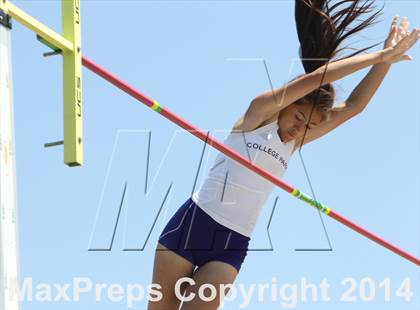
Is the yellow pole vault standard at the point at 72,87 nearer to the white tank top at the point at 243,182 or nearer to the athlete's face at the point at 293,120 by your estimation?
the white tank top at the point at 243,182

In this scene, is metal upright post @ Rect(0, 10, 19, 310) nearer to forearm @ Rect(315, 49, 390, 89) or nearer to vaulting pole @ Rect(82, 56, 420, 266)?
vaulting pole @ Rect(82, 56, 420, 266)

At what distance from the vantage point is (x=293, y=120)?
7695mm

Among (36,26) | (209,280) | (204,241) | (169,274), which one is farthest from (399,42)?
(36,26)

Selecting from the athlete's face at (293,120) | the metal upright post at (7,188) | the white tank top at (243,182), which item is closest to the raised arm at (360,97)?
the athlete's face at (293,120)

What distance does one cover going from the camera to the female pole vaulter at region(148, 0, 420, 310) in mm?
7434

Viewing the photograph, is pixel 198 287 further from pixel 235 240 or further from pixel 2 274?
pixel 2 274

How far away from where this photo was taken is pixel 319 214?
28.6 ft

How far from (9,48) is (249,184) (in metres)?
2.11

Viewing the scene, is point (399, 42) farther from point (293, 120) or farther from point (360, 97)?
point (293, 120)

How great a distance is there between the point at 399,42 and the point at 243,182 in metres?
1.52

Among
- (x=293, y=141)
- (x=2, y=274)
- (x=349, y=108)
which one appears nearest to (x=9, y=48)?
(x=2, y=274)

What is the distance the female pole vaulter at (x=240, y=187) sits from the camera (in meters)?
7.43

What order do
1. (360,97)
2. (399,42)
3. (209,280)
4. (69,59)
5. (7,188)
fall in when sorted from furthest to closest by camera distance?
(360,97) → (399,42) → (209,280) → (69,59) → (7,188)

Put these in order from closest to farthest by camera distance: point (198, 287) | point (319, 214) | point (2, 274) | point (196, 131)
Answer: point (2, 274), point (198, 287), point (196, 131), point (319, 214)
